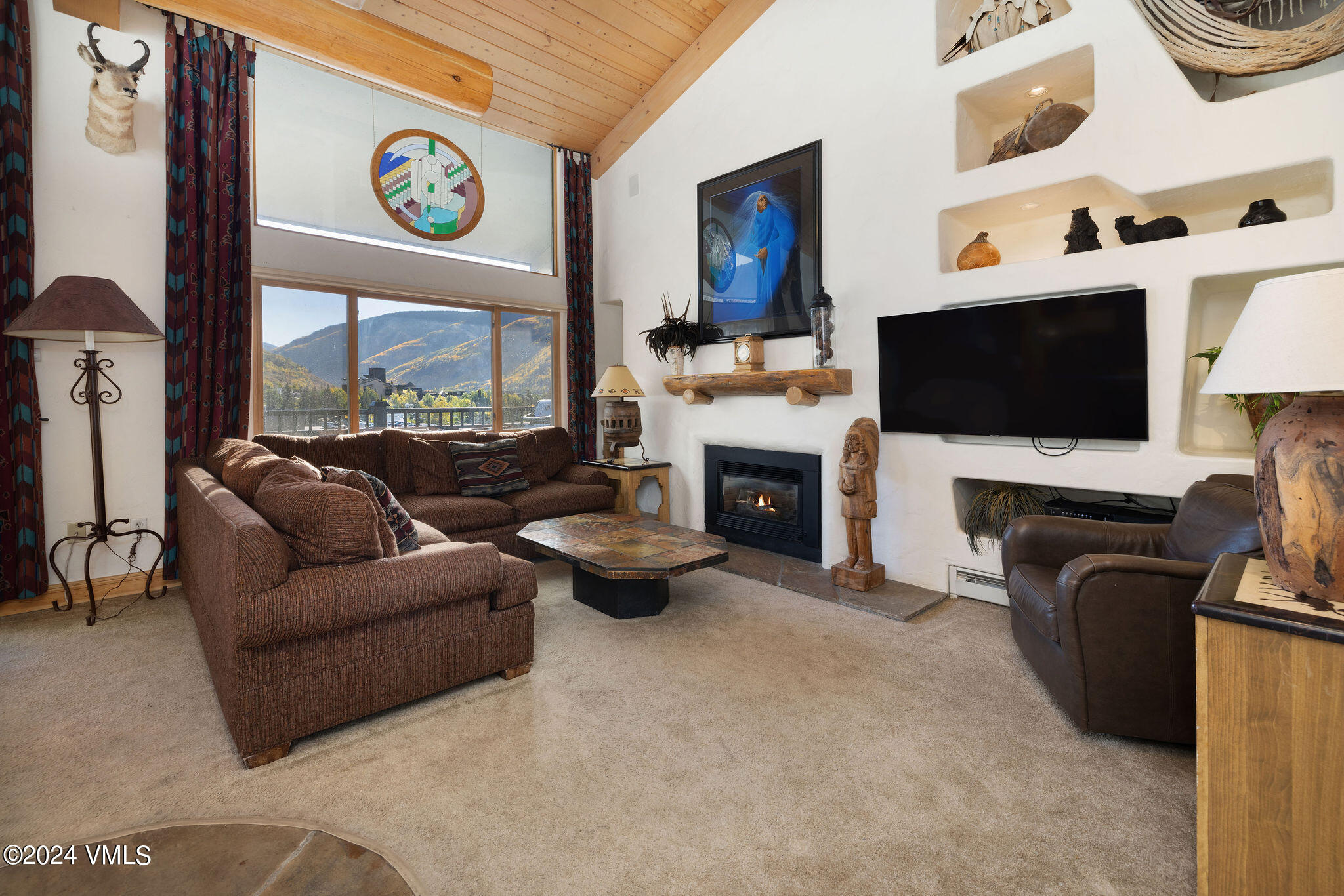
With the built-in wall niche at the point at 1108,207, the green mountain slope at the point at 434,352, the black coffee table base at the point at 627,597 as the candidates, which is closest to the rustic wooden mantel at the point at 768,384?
the built-in wall niche at the point at 1108,207

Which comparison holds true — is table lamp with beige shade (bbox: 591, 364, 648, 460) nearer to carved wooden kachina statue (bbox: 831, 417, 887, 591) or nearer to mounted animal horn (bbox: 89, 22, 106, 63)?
carved wooden kachina statue (bbox: 831, 417, 887, 591)

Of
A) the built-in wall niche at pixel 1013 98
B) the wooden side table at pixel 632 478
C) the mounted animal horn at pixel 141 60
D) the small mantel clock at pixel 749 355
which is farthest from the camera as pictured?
the wooden side table at pixel 632 478

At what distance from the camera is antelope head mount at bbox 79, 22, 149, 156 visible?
326cm

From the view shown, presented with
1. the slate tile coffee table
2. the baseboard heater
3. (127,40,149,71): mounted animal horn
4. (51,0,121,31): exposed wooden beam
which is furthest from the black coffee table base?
(51,0,121,31): exposed wooden beam

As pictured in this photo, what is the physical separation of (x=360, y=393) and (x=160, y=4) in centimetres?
241

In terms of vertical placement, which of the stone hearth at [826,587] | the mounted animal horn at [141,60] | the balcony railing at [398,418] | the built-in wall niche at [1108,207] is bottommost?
the stone hearth at [826,587]

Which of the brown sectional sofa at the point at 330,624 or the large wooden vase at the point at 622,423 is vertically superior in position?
the large wooden vase at the point at 622,423

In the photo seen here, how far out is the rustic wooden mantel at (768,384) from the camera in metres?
3.62

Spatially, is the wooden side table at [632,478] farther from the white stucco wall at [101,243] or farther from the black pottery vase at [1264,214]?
the black pottery vase at [1264,214]

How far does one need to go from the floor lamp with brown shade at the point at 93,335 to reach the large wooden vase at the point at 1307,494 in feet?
14.2

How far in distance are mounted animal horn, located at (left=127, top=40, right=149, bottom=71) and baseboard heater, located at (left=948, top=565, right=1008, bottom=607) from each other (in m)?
5.34

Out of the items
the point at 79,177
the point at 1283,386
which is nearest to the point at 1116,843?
the point at 1283,386

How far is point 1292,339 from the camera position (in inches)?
43.5

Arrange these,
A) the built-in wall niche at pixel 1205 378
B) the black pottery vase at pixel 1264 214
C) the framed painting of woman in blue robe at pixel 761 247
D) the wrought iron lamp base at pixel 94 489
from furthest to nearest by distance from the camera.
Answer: the framed painting of woman in blue robe at pixel 761 247, the wrought iron lamp base at pixel 94 489, the built-in wall niche at pixel 1205 378, the black pottery vase at pixel 1264 214
